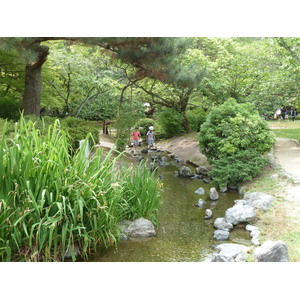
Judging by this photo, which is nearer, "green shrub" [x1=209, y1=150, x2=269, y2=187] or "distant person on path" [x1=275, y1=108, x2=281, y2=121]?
"green shrub" [x1=209, y1=150, x2=269, y2=187]

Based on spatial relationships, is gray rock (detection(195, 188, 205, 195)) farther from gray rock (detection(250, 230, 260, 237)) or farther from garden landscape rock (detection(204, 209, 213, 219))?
gray rock (detection(250, 230, 260, 237))

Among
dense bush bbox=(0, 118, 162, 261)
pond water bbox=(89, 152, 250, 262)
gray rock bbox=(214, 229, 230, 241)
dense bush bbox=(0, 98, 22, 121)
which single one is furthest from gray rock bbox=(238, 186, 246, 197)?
dense bush bbox=(0, 98, 22, 121)

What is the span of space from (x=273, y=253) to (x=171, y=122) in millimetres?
7127

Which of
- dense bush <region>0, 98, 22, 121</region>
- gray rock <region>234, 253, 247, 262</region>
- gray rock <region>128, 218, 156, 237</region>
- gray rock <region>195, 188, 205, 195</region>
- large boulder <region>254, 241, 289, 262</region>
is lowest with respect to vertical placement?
gray rock <region>195, 188, 205, 195</region>

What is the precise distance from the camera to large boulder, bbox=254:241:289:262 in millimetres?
2582

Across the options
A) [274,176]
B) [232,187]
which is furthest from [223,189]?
[274,176]

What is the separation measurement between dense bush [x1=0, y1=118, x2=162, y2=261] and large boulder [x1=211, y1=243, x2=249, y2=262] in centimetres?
91

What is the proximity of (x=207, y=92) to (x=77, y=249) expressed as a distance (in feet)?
20.5

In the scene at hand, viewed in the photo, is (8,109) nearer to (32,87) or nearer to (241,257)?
(32,87)

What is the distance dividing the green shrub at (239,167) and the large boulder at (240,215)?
4.29 feet

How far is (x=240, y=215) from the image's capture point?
12.8 feet
